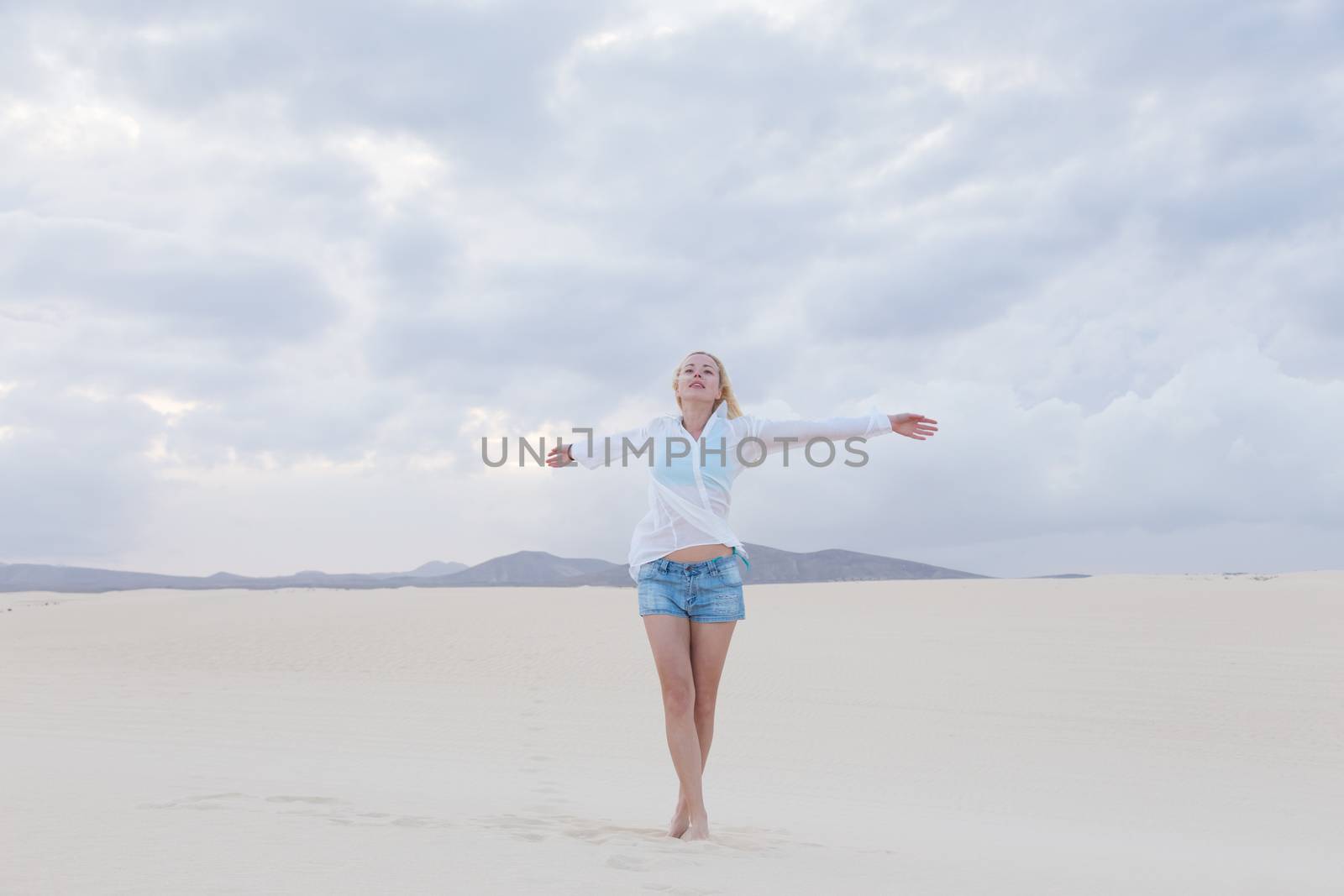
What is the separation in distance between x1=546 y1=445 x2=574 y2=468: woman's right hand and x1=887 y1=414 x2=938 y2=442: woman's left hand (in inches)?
58.0

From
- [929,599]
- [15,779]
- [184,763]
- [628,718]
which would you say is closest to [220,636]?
[628,718]

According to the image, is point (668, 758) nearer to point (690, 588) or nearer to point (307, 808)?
point (307, 808)

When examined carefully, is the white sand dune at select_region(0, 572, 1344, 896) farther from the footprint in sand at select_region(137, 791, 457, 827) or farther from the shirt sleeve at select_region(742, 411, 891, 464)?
the shirt sleeve at select_region(742, 411, 891, 464)

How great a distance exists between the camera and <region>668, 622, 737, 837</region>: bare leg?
409 cm

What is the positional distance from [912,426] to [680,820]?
191 centimetres

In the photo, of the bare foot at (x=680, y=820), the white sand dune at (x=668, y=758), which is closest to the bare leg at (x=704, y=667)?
the bare foot at (x=680, y=820)

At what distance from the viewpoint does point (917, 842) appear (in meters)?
Result: 4.57

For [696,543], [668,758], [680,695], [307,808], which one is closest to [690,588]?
[696,543]

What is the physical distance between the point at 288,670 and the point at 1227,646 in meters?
12.9

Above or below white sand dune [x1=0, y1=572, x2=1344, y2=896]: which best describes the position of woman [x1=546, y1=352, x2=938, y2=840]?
above

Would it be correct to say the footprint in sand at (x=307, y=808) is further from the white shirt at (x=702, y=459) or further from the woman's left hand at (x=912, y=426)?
the woman's left hand at (x=912, y=426)

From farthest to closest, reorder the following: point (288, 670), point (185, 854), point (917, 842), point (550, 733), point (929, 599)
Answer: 1. point (929, 599)
2. point (288, 670)
3. point (550, 733)
4. point (917, 842)
5. point (185, 854)

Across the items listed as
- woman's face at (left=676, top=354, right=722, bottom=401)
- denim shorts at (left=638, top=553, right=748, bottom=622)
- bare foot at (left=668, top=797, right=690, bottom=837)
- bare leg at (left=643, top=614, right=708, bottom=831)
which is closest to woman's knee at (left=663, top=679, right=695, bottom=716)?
bare leg at (left=643, top=614, right=708, bottom=831)

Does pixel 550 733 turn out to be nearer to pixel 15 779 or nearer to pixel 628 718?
pixel 628 718
